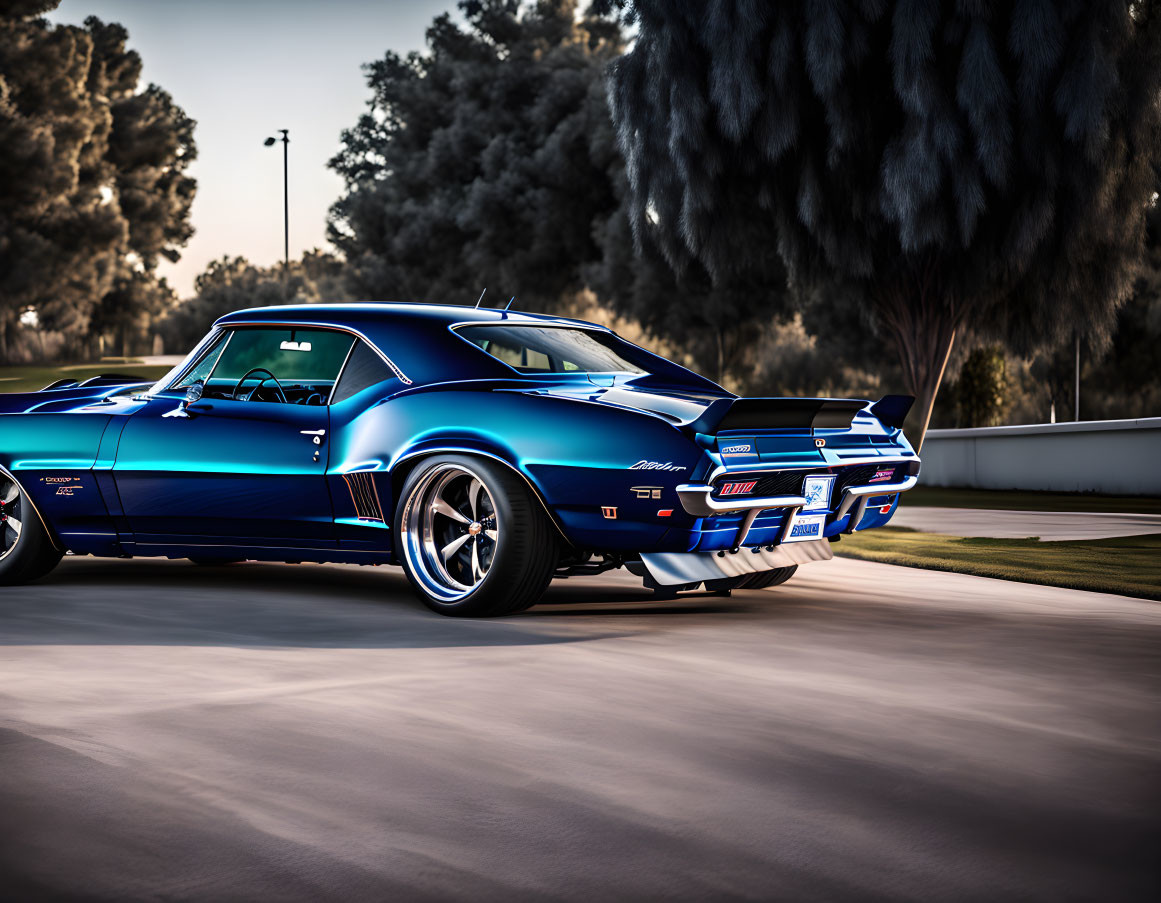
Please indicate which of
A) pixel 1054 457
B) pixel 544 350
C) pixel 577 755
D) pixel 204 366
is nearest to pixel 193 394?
pixel 204 366

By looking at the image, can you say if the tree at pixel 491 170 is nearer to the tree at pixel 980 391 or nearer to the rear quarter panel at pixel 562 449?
the tree at pixel 980 391

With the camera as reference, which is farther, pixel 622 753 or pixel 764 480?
pixel 764 480

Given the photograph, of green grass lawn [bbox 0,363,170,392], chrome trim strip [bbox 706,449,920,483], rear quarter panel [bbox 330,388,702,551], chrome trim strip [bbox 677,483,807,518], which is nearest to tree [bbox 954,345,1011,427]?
green grass lawn [bbox 0,363,170,392]

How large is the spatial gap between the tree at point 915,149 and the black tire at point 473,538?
34.5ft

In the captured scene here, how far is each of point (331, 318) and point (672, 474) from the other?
229cm

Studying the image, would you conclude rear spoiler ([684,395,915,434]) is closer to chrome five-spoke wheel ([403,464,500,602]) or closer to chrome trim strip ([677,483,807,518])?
chrome trim strip ([677,483,807,518])

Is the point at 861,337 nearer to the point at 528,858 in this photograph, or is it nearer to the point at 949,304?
the point at 949,304

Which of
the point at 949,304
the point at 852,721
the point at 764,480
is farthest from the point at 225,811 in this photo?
the point at 949,304

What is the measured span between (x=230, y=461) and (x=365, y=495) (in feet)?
2.70

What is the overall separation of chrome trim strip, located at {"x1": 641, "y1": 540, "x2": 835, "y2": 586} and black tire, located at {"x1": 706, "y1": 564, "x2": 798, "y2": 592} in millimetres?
1126

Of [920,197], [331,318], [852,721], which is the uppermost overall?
[920,197]

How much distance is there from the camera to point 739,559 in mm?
7496

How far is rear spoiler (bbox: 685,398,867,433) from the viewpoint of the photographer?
7.09 metres

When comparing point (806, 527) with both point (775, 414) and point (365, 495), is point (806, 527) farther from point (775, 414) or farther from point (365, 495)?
point (365, 495)
